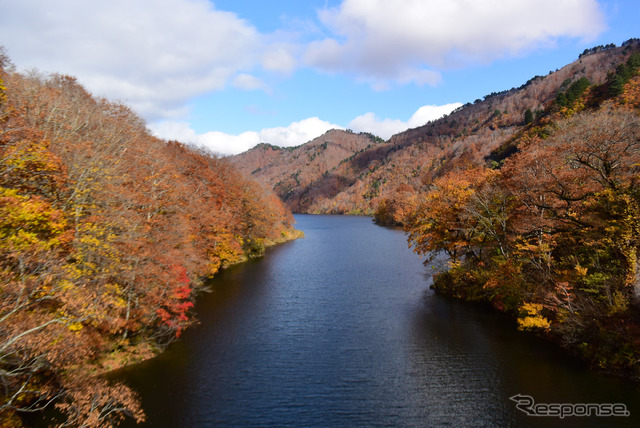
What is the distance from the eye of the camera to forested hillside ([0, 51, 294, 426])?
39.7ft

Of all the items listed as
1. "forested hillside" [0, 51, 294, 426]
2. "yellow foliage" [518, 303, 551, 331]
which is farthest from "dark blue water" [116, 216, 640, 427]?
"forested hillside" [0, 51, 294, 426]

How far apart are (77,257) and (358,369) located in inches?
625

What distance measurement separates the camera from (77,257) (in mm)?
16422

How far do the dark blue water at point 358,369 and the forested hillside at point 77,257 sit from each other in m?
2.82

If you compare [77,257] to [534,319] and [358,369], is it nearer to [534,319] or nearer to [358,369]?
[358,369]

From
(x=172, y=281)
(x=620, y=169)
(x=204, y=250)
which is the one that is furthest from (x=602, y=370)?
(x=204, y=250)

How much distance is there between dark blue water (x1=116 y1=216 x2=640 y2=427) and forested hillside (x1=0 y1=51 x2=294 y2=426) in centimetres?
282

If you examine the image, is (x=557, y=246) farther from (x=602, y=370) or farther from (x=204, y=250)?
(x=204, y=250)

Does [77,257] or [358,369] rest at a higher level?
[77,257]

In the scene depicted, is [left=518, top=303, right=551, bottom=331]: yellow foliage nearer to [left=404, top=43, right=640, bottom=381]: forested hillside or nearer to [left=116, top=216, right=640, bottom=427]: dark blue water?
[left=404, top=43, right=640, bottom=381]: forested hillside

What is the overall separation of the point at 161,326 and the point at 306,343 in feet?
32.4

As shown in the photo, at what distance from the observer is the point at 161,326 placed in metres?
23.7

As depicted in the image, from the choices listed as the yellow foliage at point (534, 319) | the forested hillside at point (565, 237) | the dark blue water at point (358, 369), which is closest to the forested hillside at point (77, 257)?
the dark blue water at point (358, 369)

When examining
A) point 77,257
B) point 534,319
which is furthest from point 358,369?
point 77,257
